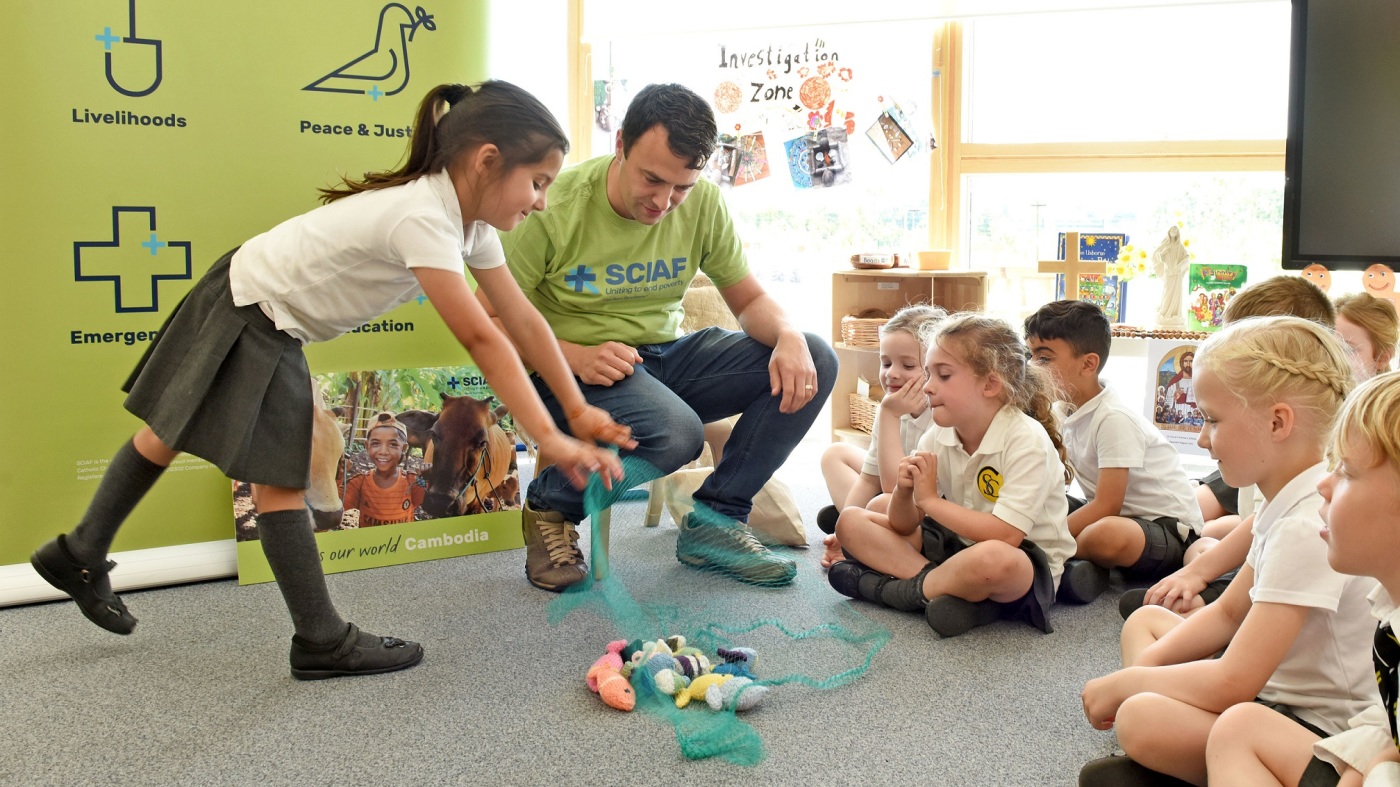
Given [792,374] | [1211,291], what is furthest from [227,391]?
[1211,291]

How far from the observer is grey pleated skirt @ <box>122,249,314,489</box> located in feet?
5.18

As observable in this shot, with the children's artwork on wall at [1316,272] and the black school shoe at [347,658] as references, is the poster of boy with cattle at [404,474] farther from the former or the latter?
the children's artwork on wall at [1316,272]

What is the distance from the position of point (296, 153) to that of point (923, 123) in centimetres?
223

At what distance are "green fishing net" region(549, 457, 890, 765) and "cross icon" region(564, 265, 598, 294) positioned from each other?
0.43 m

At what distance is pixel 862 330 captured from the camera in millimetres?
3361

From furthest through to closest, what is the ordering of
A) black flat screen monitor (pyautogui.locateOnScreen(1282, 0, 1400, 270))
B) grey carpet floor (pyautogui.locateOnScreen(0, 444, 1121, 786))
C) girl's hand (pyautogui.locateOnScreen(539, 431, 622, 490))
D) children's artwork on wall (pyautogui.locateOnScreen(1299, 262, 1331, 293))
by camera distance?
children's artwork on wall (pyautogui.locateOnScreen(1299, 262, 1331, 293)) < black flat screen monitor (pyautogui.locateOnScreen(1282, 0, 1400, 270)) < girl's hand (pyautogui.locateOnScreen(539, 431, 622, 490)) < grey carpet floor (pyautogui.locateOnScreen(0, 444, 1121, 786))

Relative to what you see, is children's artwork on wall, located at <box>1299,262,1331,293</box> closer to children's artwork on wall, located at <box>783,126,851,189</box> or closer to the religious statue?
the religious statue

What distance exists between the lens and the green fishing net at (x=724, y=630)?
1.41m

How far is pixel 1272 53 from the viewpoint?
3.28 meters

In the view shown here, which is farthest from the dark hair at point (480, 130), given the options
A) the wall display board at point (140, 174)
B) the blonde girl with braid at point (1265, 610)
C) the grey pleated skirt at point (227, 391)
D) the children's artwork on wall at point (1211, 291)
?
the children's artwork on wall at point (1211, 291)

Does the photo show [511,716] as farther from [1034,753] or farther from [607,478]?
[1034,753]

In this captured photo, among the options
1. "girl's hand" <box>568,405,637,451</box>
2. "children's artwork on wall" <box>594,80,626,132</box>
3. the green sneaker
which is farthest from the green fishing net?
"children's artwork on wall" <box>594,80,626,132</box>

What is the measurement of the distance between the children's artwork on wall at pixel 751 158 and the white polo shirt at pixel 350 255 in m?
2.30

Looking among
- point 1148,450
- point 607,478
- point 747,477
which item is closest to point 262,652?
point 607,478
